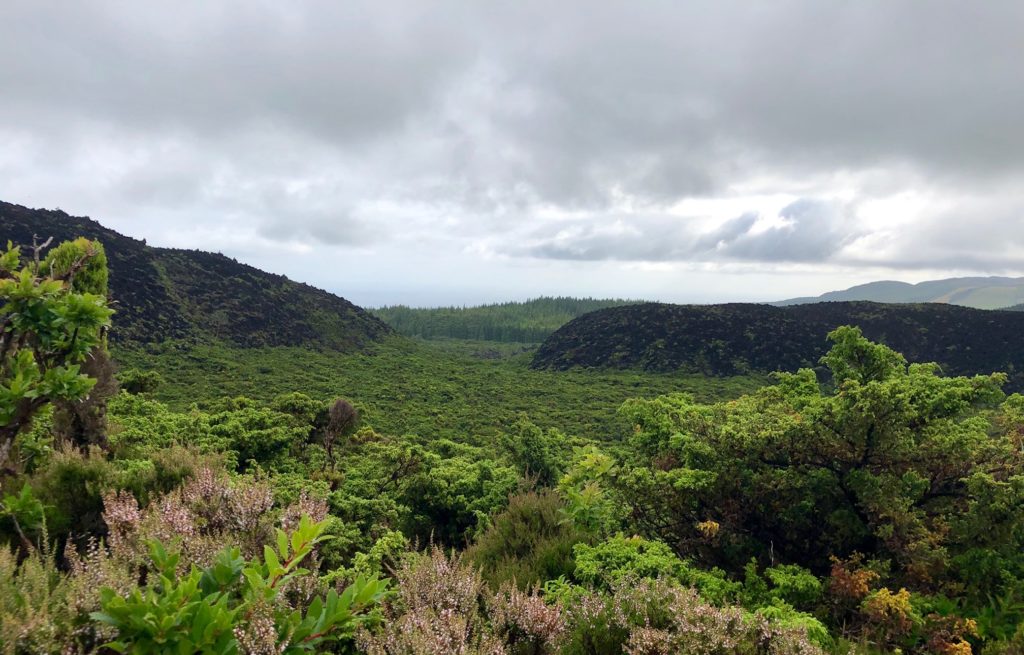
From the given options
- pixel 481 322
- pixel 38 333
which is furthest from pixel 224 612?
pixel 481 322

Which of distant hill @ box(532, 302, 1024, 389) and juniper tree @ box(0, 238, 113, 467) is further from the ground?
juniper tree @ box(0, 238, 113, 467)

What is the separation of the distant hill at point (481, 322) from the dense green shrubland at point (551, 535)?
8406 centimetres

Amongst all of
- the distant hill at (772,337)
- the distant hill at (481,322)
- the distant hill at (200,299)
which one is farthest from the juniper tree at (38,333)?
the distant hill at (481,322)

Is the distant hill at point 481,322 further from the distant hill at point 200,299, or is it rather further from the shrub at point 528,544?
the shrub at point 528,544

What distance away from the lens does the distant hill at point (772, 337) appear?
46250 mm

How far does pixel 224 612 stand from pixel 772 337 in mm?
58208

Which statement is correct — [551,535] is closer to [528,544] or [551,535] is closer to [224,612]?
[528,544]

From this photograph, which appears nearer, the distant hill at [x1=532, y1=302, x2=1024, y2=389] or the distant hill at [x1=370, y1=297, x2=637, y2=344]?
the distant hill at [x1=532, y1=302, x2=1024, y2=389]

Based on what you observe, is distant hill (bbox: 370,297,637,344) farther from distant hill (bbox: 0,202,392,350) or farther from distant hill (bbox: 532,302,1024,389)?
distant hill (bbox: 0,202,392,350)

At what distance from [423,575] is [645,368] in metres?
49.4

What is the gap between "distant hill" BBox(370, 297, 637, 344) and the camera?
9862cm

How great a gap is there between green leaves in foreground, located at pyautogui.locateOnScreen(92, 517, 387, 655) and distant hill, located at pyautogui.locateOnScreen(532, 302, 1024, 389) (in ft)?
164

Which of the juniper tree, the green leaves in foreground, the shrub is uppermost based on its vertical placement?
the juniper tree

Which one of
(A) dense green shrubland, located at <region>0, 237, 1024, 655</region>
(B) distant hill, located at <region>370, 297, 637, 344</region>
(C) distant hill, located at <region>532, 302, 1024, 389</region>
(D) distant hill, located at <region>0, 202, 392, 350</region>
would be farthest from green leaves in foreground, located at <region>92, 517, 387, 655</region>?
(B) distant hill, located at <region>370, 297, 637, 344</region>
